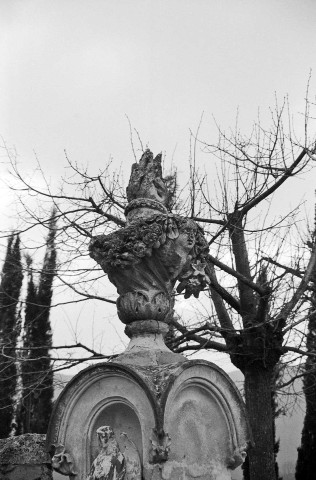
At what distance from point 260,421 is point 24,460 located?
4180mm

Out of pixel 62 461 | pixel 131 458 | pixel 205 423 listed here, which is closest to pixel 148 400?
pixel 131 458

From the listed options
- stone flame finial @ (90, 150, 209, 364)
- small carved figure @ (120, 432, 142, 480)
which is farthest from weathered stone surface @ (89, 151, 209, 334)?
small carved figure @ (120, 432, 142, 480)

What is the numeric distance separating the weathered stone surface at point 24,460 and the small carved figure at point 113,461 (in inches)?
120

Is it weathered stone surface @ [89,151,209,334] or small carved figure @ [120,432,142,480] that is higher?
weathered stone surface @ [89,151,209,334]

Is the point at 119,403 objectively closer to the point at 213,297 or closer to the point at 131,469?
the point at 131,469

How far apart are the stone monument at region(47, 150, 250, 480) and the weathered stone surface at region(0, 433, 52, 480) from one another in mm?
2882

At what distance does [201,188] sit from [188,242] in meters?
5.88

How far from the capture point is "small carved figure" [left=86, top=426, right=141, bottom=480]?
11.5 feet

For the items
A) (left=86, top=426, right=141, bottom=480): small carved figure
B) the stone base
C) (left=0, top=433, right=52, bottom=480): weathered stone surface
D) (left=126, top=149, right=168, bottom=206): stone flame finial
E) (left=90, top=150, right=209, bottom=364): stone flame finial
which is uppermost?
(left=126, top=149, right=168, bottom=206): stone flame finial

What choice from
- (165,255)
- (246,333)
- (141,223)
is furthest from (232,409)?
(246,333)

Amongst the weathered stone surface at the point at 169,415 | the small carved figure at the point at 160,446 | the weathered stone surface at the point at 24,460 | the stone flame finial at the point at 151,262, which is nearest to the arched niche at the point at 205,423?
the weathered stone surface at the point at 169,415

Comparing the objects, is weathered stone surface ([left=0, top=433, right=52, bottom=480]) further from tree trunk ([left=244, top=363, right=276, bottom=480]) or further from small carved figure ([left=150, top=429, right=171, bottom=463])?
tree trunk ([left=244, top=363, right=276, bottom=480])

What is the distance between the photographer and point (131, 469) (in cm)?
355

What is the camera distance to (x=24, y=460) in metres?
6.43
